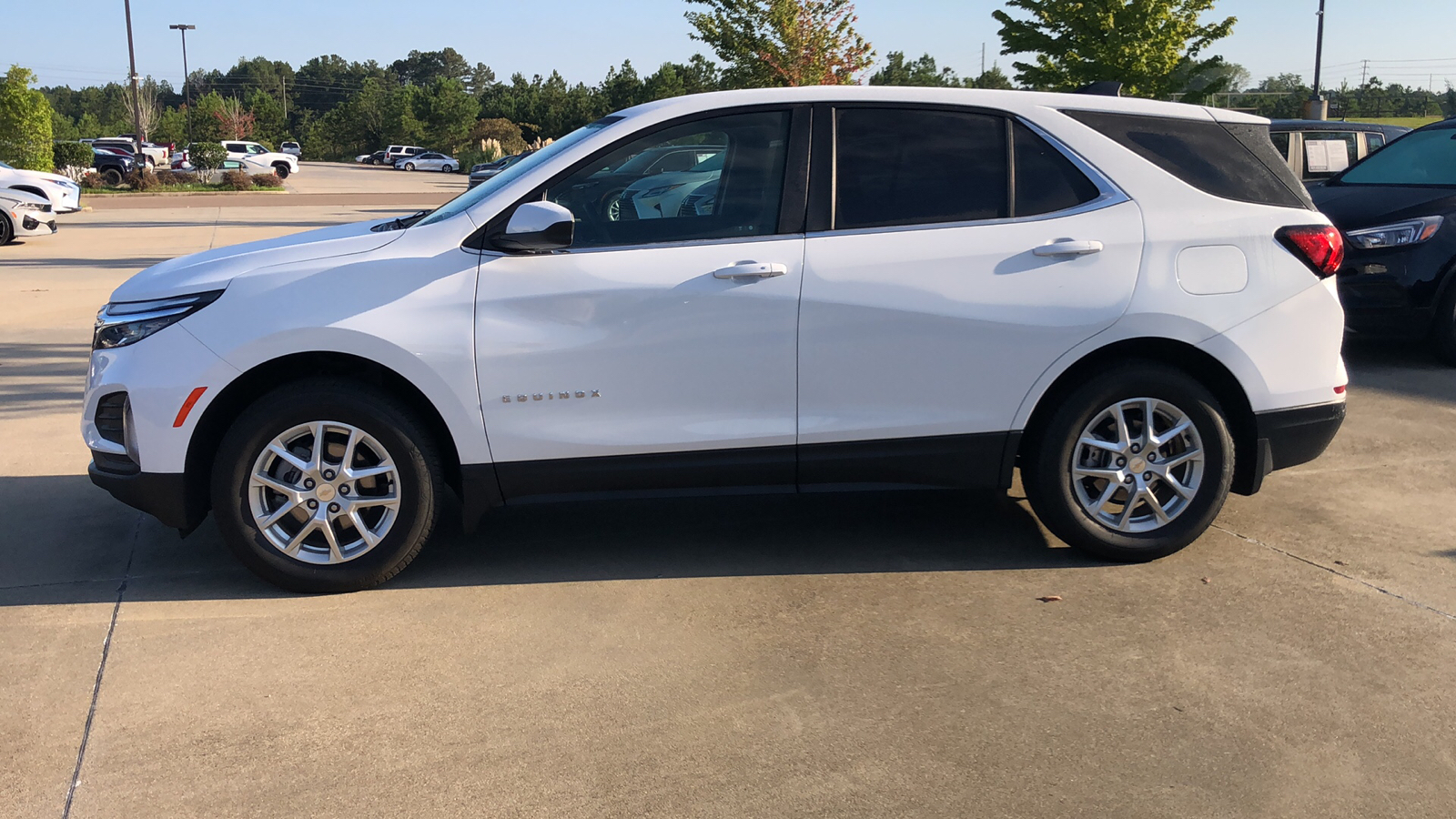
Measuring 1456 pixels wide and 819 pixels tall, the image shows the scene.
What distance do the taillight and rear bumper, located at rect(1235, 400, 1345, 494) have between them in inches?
21.6

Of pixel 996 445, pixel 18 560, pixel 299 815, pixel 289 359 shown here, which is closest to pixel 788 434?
pixel 996 445

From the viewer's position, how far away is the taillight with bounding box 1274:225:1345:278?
14.9 feet

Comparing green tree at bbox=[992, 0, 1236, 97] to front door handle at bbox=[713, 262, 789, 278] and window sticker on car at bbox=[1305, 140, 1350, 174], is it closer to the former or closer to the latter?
window sticker on car at bbox=[1305, 140, 1350, 174]

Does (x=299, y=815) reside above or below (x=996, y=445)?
below

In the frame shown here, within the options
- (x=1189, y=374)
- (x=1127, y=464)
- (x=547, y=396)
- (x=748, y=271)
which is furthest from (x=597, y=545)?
(x=1189, y=374)

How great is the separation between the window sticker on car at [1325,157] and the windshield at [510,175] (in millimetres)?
9784

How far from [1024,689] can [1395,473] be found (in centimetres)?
336

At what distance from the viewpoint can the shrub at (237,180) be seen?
4053cm

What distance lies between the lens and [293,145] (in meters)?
79.1

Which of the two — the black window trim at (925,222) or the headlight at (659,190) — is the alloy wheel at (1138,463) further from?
the headlight at (659,190)

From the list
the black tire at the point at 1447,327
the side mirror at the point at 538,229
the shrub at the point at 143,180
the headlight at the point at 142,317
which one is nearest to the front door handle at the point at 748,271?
the side mirror at the point at 538,229

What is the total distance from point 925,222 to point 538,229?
1426 millimetres

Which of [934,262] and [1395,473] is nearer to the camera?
[934,262]

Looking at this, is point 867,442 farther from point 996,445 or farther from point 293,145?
point 293,145
